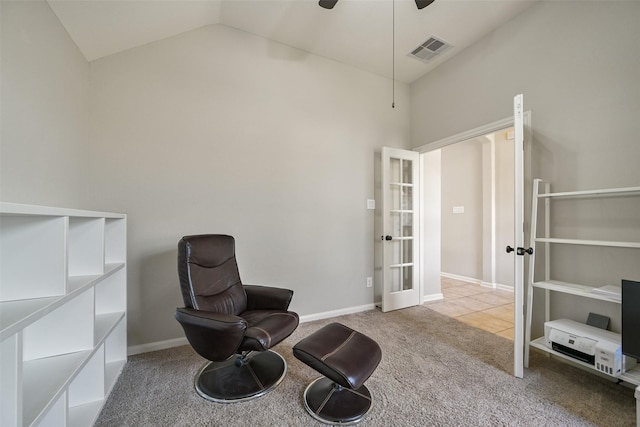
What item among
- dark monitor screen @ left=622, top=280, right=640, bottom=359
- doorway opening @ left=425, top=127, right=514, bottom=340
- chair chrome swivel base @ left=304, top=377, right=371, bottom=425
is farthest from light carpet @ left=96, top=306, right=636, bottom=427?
doorway opening @ left=425, top=127, right=514, bottom=340

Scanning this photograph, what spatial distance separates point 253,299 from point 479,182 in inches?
184

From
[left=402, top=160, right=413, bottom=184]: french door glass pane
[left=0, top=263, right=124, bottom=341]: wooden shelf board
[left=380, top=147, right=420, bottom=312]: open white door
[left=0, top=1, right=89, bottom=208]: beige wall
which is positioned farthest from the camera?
[left=402, top=160, right=413, bottom=184]: french door glass pane

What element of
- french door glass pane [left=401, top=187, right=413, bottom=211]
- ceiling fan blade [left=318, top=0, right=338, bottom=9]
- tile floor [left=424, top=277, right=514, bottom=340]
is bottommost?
tile floor [left=424, top=277, right=514, bottom=340]

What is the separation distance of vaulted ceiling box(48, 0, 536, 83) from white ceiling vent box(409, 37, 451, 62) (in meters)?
0.05

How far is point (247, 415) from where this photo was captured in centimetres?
154

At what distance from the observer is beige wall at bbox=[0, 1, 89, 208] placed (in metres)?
1.30

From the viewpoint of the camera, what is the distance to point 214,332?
1533 mm

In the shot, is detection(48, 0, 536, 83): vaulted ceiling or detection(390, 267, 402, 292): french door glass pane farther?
detection(390, 267, 402, 292): french door glass pane

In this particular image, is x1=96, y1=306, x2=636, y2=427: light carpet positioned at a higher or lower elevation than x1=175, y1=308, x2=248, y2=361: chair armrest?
lower

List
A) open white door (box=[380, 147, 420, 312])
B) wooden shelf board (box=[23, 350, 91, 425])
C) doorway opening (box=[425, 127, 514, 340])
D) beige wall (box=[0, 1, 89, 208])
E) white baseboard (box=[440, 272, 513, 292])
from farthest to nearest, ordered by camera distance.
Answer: white baseboard (box=[440, 272, 513, 292]), doorway opening (box=[425, 127, 514, 340]), open white door (box=[380, 147, 420, 312]), beige wall (box=[0, 1, 89, 208]), wooden shelf board (box=[23, 350, 91, 425])

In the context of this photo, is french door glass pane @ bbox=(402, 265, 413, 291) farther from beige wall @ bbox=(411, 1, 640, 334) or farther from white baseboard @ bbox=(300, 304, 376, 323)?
beige wall @ bbox=(411, 1, 640, 334)

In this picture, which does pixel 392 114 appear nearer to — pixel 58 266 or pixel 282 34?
pixel 282 34

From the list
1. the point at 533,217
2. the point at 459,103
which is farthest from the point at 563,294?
the point at 459,103

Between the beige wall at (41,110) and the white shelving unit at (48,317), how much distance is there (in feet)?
1.16
